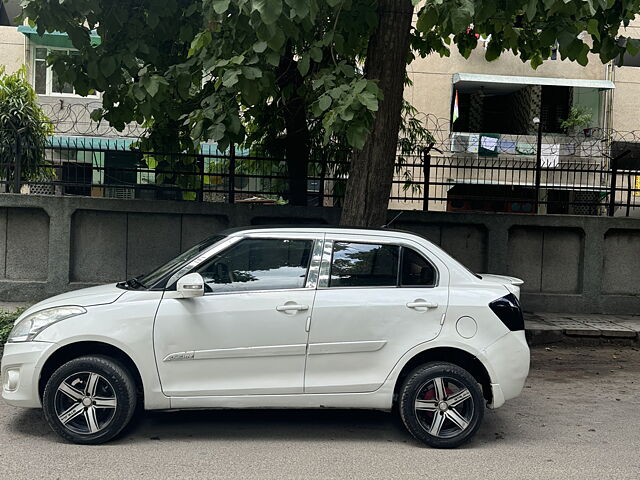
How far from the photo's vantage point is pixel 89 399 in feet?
16.2

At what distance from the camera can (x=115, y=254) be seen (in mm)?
10383

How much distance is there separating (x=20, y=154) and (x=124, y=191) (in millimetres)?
1658

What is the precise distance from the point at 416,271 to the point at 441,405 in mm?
1078

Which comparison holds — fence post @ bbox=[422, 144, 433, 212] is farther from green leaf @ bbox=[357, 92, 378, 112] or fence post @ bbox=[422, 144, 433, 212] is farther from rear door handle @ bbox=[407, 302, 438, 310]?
rear door handle @ bbox=[407, 302, 438, 310]

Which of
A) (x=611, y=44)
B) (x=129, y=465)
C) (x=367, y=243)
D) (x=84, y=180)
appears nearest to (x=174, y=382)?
(x=129, y=465)

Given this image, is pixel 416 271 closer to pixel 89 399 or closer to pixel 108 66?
pixel 89 399

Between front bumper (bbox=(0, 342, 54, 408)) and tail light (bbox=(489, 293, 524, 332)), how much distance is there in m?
3.46

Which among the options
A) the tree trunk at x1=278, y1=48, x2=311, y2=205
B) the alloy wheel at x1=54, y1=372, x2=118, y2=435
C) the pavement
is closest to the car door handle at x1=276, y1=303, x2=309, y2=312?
the alloy wheel at x1=54, y1=372, x2=118, y2=435

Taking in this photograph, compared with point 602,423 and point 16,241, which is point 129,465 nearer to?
point 602,423

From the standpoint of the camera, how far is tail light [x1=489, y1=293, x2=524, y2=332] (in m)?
5.23

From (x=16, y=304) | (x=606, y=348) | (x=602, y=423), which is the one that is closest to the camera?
(x=602, y=423)

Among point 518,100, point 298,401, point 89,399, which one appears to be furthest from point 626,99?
point 89,399

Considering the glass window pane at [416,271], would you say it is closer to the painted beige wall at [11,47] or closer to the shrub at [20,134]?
the shrub at [20,134]

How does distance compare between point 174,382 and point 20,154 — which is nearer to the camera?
point 174,382
